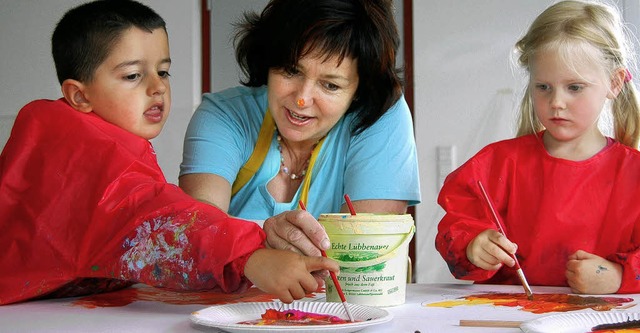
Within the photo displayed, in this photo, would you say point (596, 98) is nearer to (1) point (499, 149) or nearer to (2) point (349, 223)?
(1) point (499, 149)

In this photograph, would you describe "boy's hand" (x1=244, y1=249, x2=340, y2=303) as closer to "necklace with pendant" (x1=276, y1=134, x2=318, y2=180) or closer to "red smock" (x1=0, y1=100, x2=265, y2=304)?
"red smock" (x1=0, y1=100, x2=265, y2=304)

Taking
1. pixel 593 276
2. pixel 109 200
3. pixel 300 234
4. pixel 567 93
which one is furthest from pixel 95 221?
pixel 567 93

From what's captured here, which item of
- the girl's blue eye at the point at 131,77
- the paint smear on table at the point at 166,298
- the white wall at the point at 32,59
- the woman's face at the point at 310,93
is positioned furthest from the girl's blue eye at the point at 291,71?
the white wall at the point at 32,59

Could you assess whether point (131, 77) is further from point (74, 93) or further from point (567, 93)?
point (567, 93)

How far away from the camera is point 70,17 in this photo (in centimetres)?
150

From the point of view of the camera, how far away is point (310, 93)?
158 centimetres

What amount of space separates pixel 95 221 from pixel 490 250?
67cm

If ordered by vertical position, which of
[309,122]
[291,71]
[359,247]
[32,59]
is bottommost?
[359,247]

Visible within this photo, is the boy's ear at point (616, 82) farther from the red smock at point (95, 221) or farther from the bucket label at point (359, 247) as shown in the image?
the red smock at point (95, 221)

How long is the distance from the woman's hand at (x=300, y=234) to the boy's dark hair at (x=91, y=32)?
0.52 m

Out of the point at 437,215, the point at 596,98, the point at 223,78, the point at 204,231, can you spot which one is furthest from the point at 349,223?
the point at 223,78

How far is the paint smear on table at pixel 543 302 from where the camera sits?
3.76ft

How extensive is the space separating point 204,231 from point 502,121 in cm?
285

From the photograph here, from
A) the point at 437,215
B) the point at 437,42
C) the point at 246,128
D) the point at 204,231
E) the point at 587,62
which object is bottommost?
the point at 437,215
